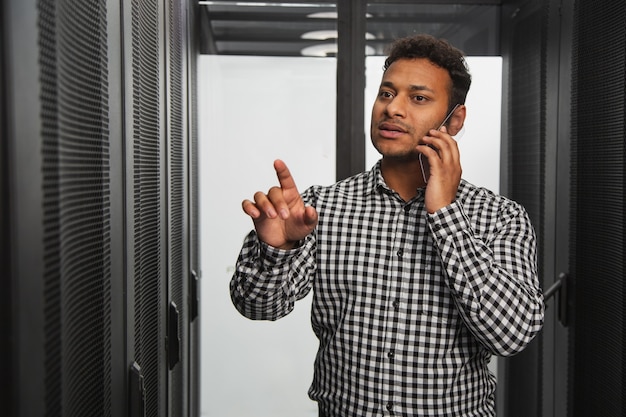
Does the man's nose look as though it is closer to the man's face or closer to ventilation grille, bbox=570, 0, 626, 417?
the man's face

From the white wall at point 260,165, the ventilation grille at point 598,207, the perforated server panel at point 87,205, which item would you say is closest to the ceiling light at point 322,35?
the white wall at point 260,165

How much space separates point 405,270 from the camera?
185 cm

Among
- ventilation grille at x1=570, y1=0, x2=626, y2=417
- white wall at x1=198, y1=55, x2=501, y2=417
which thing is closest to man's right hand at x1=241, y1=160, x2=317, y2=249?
ventilation grille at x1=570, y1=0, x2=626, y2=417

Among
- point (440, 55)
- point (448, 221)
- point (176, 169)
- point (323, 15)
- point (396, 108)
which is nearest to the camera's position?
point (448, 221)

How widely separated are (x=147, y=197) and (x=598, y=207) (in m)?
1.62

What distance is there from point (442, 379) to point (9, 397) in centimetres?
125

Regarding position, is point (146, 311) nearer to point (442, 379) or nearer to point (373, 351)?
point (373, 351)

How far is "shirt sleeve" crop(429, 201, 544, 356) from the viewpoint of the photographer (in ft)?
5.42

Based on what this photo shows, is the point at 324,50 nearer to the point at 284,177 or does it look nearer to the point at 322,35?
the point at 322,35

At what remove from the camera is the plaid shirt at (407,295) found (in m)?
1.69

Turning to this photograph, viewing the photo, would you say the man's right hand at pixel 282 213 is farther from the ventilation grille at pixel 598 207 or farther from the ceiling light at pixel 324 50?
the ceiling light at pixel 324 50

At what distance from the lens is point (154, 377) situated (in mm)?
1981

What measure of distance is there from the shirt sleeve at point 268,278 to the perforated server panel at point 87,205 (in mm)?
251

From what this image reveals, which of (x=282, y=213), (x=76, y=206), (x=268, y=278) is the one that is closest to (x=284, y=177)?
(x=282, y=213)
